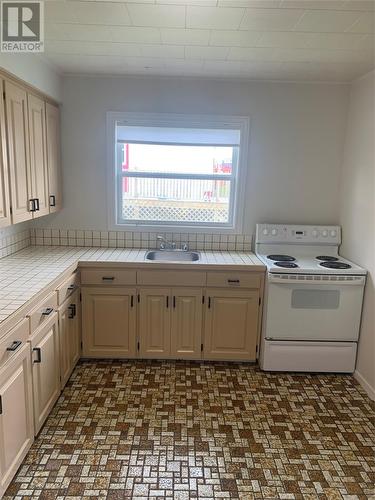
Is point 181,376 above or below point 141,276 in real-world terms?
below

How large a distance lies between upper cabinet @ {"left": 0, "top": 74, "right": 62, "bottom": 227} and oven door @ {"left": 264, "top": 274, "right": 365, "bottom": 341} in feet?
6.31

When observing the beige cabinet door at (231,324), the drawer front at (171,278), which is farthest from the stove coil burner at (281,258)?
the drawer front at (171,278)

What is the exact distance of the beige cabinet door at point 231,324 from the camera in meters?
3.01

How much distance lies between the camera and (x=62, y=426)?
2.29 metres

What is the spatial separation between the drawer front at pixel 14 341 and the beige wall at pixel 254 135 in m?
1.66

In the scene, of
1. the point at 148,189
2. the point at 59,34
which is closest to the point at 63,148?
the point at 148,189

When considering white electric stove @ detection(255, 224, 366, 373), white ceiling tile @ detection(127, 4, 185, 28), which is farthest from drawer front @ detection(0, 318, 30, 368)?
white electric stove @ detection(255, 224, 366, 373)

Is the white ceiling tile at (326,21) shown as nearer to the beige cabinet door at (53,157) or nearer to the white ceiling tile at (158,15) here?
the white ceiling tile at (158,15)

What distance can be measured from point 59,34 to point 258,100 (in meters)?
1.74

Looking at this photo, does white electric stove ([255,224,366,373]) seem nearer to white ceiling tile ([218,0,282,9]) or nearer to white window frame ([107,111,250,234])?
white window frame ([107,111,250,234])

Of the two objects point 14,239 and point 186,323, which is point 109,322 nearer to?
point 186,323

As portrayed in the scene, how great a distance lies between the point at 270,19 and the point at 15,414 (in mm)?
2434

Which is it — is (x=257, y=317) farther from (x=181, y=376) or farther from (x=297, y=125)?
(x=297, y=125)

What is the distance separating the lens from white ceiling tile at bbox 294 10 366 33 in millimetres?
1834
